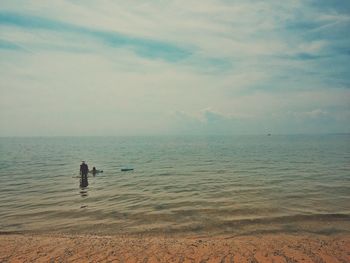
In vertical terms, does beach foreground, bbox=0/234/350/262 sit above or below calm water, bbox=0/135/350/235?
above

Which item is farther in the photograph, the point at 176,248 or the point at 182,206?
the point at 182,206

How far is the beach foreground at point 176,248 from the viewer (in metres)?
11.6

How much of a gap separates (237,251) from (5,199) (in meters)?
22.7

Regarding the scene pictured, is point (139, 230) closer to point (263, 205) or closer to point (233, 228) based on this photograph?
point (233, 228)

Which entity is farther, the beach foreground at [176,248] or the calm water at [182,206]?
the calm water at [182,206]

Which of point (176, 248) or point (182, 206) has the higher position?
point (176, 248)

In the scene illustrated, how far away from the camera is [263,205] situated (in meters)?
20.5

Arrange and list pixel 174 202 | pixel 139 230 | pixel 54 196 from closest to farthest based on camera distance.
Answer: pixel 139 230 < pixel 174 202 < pixel 54 196

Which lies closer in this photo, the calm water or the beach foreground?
the beach foreground

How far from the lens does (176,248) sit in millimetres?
12680

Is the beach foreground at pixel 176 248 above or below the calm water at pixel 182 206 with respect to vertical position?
above

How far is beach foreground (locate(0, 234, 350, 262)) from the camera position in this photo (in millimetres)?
11570

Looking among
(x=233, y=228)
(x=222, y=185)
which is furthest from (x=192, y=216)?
(x=222, y=185)

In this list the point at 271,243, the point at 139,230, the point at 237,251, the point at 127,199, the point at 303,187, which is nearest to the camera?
the point at 237,251
